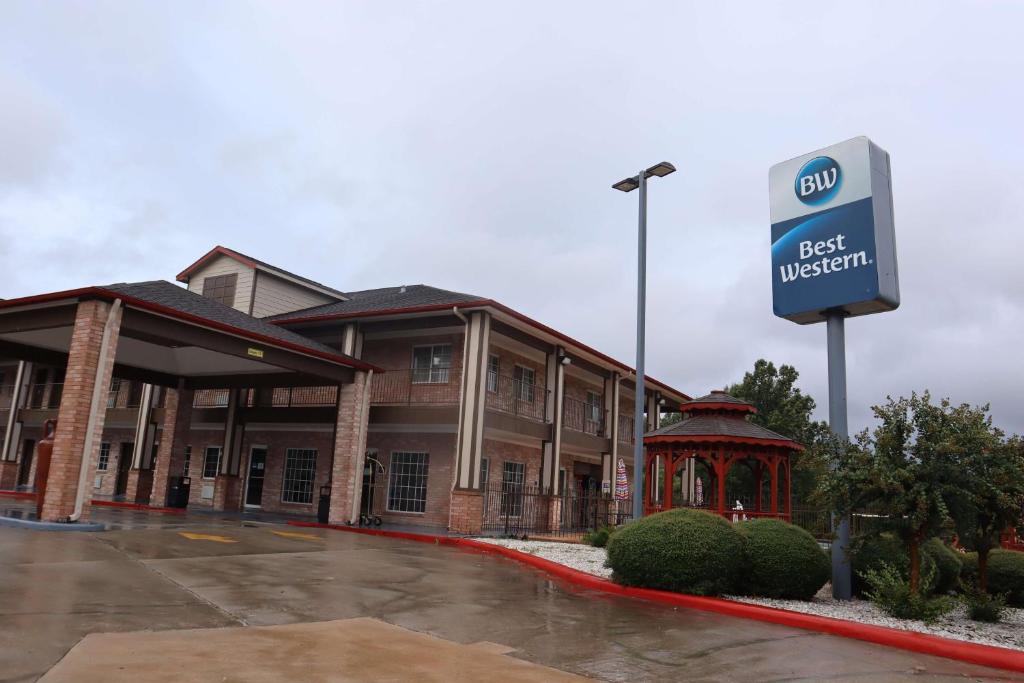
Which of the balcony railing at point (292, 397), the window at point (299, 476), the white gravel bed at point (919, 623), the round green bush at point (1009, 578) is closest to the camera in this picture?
the white gravel bed at point (919, 623)

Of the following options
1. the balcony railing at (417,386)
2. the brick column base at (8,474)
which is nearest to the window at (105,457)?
the brick column base at (8,474)

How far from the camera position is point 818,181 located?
11938 millimetres

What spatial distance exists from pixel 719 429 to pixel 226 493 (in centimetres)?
1654

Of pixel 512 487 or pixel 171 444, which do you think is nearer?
pixel 171 444

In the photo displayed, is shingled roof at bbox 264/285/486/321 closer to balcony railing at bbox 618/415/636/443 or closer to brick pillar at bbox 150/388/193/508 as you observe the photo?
brick pillar at bbox 150/388/193/508

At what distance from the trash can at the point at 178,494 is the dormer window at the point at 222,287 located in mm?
6427

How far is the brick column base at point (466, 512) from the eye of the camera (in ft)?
67.2

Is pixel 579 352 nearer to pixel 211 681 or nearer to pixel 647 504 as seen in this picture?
pixel 647 504

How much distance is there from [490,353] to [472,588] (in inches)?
583

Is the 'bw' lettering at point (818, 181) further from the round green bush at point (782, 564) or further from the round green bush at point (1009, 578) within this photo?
the round green bush at point (1009, 578)

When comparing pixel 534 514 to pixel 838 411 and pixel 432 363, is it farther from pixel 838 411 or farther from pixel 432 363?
pixel 838 411

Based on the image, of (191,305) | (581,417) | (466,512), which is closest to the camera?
(191,305)

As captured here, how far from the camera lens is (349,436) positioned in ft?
70.5

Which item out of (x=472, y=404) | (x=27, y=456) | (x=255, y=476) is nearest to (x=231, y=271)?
(x=255, y=476)
